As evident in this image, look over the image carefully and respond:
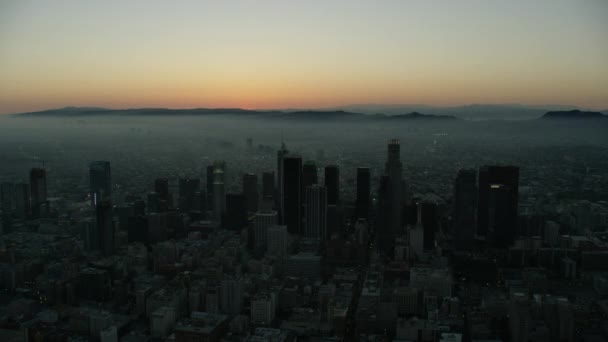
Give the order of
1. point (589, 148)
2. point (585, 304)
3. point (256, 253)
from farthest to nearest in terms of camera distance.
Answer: point (256, 253), point (589, 148), point (585, 304)

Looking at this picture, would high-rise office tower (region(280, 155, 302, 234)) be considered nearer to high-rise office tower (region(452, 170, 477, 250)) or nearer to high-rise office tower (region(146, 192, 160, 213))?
high-rise office tower (region(146, 192, 160, 213))

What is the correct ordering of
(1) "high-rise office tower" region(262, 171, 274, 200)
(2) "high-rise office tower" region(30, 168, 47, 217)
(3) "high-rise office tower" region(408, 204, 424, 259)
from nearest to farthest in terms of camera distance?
(2) "high-rise office tower" region(30, 168, 47, 217), (3) "high-rise office tower" region(408, 204, 424, 259), (1) "high-rise office tower" region(262, 171, 274, 200)

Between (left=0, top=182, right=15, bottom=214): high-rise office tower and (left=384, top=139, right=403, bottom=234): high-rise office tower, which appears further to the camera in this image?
(left=384, top=139, right=403, bottom=234): high-rise office tower

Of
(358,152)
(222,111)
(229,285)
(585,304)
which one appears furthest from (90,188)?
(585,304)

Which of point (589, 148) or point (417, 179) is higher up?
point (589, 148)

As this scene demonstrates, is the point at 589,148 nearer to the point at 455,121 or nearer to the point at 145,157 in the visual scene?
the point at 455,121

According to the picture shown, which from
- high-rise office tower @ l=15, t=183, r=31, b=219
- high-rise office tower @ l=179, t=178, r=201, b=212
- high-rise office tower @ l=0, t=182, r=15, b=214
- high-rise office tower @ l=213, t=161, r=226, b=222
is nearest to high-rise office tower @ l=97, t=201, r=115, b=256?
high-rise office tower @ l=15, t=183, r=31, b=219
